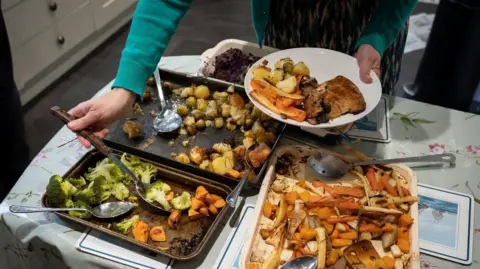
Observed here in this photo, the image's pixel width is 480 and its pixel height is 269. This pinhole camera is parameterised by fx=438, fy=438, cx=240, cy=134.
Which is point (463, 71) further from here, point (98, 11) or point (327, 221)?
point (98, 11)

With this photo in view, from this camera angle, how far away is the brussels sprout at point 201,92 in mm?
1490

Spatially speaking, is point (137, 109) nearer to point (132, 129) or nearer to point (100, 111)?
point (132, 129)

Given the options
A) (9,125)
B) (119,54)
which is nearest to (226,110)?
(9,125)

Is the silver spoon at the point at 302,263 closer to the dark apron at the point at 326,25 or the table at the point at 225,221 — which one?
the table at the point at 225,221

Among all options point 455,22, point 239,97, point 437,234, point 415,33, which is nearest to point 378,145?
point 437,234

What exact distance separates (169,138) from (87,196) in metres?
0.35

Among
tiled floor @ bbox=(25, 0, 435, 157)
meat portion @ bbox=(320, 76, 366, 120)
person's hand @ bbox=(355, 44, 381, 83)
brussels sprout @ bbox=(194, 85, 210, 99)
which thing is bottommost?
tiled floor @ bbox=(25, 0, 435, 157)

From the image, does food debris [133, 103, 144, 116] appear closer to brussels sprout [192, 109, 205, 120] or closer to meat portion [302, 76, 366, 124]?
brussels sprout [192, 109, 205, 120]

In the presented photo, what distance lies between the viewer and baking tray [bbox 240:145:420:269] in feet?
3.04

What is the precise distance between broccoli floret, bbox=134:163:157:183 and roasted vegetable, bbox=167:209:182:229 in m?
0.14

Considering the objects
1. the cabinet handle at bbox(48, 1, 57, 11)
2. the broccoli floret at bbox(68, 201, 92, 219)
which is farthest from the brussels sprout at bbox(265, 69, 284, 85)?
the cabinet handle at bbox(48, 1, 57, 11)

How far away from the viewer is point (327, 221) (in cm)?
102

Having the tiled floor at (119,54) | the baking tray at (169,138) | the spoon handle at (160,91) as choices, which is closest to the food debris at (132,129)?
the baking tray at (169,138)

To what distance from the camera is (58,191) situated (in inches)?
41.4
